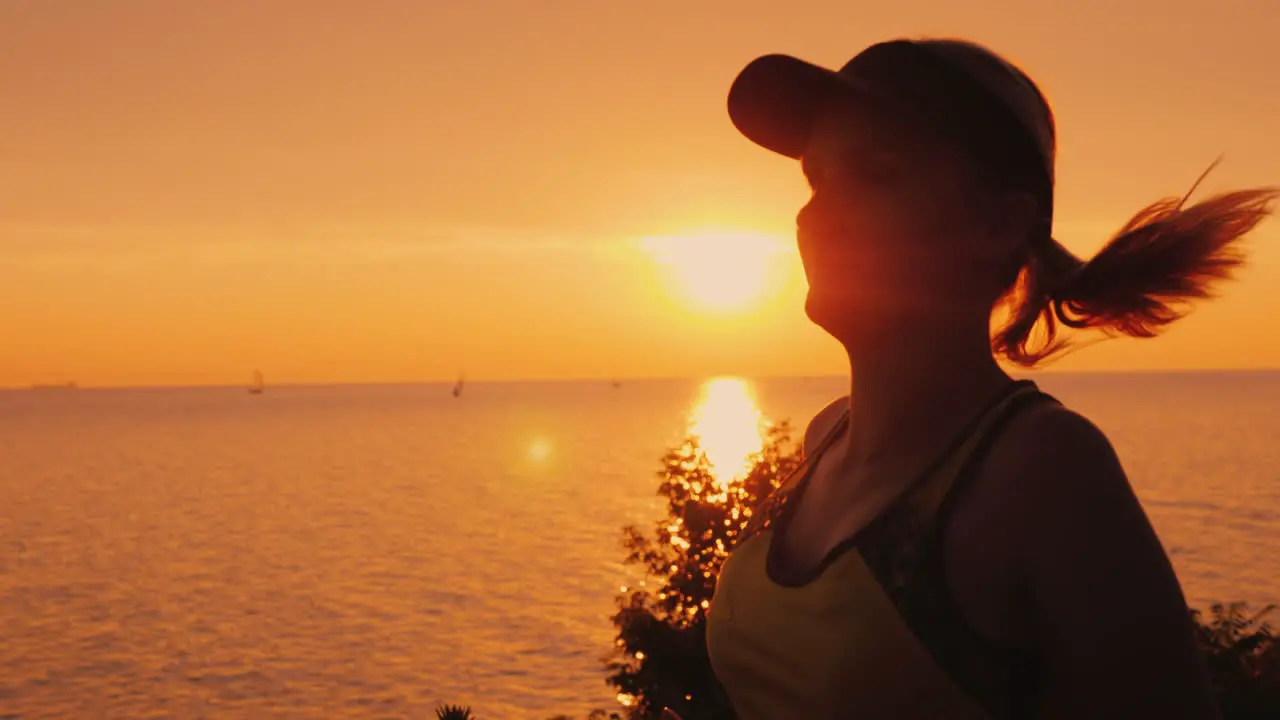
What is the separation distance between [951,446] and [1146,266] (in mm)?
680

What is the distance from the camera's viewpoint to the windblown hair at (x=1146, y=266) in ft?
8.05

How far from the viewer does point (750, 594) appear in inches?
96.3

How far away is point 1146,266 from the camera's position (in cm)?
249

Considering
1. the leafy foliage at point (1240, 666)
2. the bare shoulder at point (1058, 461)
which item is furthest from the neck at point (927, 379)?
the leafy foliage at point (1240, 666)

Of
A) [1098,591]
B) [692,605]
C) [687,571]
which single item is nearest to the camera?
[1098,591]

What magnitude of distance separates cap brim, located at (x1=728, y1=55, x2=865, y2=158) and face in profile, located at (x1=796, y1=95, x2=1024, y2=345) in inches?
3.1

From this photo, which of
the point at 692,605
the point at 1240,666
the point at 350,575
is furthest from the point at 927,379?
the point at 350,575

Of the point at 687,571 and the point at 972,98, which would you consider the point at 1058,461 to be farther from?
the point at 687,571

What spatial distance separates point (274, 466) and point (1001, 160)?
13914 cm

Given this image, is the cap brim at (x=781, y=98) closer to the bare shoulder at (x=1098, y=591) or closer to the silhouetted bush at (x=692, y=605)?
the bare shoulder at (x=1098, y=591)

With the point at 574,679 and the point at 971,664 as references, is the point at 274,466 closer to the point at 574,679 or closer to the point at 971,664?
the point at 574,679

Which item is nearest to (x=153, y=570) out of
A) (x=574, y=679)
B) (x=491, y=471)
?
(x=574, y=679)

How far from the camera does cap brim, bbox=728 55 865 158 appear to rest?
2.44 m

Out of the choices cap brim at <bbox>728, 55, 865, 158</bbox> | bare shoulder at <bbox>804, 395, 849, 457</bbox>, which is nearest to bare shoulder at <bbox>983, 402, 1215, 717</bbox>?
cap brim at <bbox>728, 55, 865, 158</bbox>
